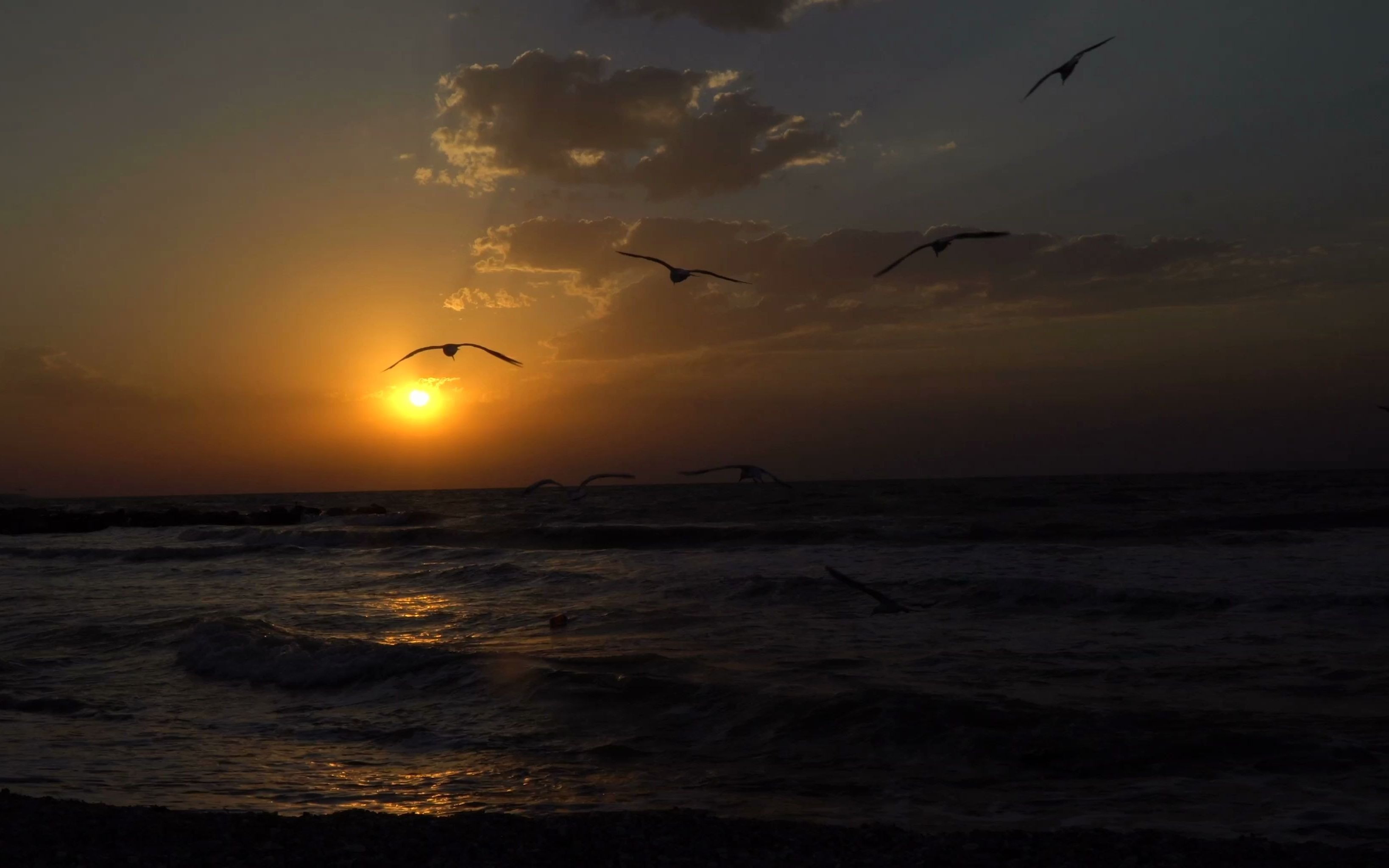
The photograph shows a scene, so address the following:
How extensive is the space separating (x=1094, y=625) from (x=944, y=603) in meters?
3.20

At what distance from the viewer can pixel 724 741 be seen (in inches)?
395

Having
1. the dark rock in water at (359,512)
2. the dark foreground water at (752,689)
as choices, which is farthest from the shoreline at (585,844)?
the dark rock in water at (359,512)

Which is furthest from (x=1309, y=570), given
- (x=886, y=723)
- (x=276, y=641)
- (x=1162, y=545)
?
(x=276, y=641)

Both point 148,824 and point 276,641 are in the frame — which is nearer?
point 148,824

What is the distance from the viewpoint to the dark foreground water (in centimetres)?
848

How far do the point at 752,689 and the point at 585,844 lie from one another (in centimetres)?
481

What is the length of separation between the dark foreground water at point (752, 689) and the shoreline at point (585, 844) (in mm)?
667

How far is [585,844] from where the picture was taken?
6.92 metres

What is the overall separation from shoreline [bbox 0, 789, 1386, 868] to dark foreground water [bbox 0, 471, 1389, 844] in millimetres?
667

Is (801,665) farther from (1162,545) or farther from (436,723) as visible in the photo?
(1162,545)

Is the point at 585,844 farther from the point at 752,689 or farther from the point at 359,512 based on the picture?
the point at 359,512

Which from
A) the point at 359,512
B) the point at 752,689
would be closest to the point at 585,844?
the point at 752,689

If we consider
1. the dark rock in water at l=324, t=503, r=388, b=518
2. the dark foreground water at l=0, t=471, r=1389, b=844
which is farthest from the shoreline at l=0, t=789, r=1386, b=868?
the dark rock in water at l=324, t=503, r=388, b=518

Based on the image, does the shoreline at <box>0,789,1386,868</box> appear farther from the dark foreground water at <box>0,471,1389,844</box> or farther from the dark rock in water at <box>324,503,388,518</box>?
the dark rock in water at <box>324,503,388,518</box>
